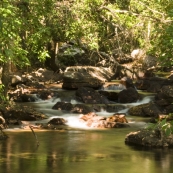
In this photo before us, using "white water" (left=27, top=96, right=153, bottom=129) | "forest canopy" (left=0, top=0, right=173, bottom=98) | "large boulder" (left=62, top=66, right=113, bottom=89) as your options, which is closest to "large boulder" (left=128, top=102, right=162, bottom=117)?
"white water" (left=27, top=96, right=153, bottom=129)

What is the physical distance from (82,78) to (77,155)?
16.3 metres

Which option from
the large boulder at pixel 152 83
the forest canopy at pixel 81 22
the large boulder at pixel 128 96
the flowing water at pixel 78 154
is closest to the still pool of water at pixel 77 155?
the flowing water at pixel 78 154

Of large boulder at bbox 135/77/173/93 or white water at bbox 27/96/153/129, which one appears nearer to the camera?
white water at bbox 27/96/153/129

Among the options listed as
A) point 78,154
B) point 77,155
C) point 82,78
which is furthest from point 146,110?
point 77,155

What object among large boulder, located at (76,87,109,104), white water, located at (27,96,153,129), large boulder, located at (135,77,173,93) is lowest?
white water, located at (27,96,153,129)

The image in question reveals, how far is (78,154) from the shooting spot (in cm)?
1506

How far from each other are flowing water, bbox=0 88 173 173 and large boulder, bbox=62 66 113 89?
422 inches

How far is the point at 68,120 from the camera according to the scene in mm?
22453

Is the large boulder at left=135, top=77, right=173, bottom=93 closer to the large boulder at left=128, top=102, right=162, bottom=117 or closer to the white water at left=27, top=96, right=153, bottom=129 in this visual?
the white water at left=27, top=96, right=153, bottom=129

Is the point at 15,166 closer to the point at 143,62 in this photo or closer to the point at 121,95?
the point at 121,95

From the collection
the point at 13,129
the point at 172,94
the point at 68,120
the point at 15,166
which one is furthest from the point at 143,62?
the point at 15,166

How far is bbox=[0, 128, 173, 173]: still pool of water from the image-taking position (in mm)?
13000

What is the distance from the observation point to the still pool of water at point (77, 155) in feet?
42.7

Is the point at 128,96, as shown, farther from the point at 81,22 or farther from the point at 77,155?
the point at 77,155
